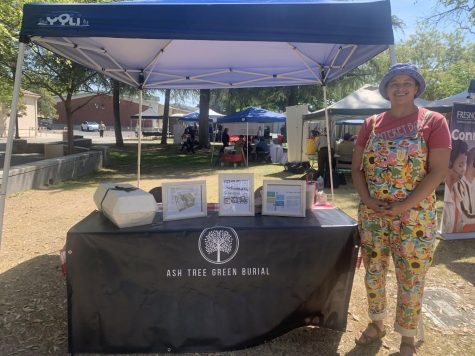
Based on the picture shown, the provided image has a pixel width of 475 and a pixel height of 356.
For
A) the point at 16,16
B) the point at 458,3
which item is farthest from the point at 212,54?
the point at 458,3

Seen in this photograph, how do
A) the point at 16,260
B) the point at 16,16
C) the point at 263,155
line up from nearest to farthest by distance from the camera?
the point at 16,260 → the point at 16,16 → the point at 263,155

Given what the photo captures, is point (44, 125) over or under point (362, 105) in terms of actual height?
over

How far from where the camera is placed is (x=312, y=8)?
2.44 meters

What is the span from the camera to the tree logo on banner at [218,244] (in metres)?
2.49

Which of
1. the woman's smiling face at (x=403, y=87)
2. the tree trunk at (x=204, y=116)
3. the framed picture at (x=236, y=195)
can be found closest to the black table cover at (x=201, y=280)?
the framed picture at (x=236, y=195)

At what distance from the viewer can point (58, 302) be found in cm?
334

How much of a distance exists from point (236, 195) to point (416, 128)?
125cm

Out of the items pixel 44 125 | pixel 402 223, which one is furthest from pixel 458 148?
pixel 44 125

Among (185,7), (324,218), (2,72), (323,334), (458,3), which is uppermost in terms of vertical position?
(458,3)

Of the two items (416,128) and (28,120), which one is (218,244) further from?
(28,120)

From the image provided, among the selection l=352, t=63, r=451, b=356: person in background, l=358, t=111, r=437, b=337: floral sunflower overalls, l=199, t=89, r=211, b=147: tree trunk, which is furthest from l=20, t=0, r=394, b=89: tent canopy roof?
l=199, t=89, r=211, b=147: tree trunk

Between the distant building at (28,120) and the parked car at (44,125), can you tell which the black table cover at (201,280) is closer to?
the distant building at (28,120)

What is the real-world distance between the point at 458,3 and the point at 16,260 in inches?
604

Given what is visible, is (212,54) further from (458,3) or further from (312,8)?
(458,3)
